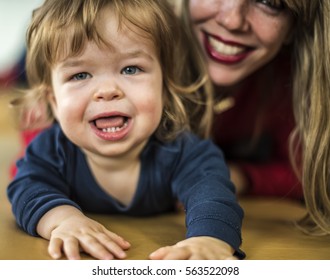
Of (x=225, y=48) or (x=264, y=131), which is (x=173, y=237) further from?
(x=264, y=131)

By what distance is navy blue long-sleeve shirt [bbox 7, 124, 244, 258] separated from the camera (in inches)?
40.3

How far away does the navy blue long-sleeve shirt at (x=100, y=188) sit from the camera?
40.3 inches

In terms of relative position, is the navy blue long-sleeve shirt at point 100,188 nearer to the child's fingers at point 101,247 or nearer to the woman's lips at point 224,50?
the child's fingers at point 101,247

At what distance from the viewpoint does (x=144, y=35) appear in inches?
40.1

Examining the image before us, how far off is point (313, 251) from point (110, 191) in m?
0.42

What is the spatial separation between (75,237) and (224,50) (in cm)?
60

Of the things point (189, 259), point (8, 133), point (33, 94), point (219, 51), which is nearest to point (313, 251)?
point (189, 259)

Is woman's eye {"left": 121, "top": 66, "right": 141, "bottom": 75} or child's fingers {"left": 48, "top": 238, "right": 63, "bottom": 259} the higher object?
woman's eye {"left": 121, "top": 66, "right": 141, "bottom": 75}

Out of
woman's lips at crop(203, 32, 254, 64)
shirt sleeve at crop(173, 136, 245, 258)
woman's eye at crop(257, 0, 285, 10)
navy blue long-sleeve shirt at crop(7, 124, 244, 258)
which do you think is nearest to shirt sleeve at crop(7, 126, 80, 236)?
navy blue long-sleeve shirt at crop(7, 124, 244, 258)

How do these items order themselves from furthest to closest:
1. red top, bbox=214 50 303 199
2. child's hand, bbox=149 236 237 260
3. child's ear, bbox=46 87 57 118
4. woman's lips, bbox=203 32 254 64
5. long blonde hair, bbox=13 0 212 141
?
red top, bbox=214 50 303 199 → woman's lips, bbox=203 32 254 64 → child's ear, bbox=46 87 57 118 → long blonde hair, bbox=13 0 212 141 → child's hand, bbox=149 236 237 260

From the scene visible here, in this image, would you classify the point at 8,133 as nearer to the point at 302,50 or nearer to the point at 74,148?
the point at 74,148

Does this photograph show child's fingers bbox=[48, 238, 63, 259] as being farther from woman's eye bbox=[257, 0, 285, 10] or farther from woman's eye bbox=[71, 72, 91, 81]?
woman's eye bbox=[257, 0, 285, 10]

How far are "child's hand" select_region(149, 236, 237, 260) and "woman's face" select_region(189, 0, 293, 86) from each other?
524 millimetres

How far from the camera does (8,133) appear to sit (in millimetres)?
2145
